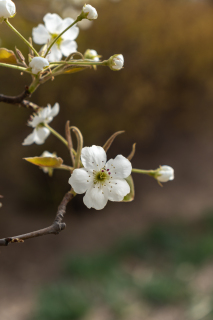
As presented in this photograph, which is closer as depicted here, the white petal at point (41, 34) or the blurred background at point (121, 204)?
the white petal at point (41, 34)

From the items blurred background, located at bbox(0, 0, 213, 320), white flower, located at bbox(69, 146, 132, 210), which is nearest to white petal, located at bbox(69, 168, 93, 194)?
white flower, located at bbox(69, 146, 132, 210)

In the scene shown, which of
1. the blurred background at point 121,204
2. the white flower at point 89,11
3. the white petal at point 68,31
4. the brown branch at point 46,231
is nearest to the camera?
the brown branch at point 46,231

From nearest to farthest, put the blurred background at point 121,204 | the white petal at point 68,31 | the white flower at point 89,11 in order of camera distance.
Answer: the white flower at point 89,11 → the white petal at point 68,31 → the blurred background at point 121,204

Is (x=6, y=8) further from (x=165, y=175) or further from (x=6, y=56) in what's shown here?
(x=165, y=175)

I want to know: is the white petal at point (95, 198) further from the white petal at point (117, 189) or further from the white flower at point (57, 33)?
the white flower at point (57, 33)

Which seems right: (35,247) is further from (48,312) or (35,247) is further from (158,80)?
(158,80)

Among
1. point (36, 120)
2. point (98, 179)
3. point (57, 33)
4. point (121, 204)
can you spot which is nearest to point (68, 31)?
point (57, 33)

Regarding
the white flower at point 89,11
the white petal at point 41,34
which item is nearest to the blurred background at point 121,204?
the white petal at point 41,34
